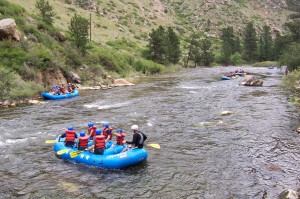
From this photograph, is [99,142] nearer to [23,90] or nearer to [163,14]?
[23,90]

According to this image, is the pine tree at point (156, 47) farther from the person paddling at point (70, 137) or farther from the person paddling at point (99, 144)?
the person paddling at point (99, 144)

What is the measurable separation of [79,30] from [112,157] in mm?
26668

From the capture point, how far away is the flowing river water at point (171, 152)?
9.35 metres

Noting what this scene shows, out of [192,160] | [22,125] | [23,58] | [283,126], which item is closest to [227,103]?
[283,126]

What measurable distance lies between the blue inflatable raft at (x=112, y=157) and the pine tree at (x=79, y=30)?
82.9 feet

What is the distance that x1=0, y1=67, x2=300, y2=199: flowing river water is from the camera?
935 centimetres

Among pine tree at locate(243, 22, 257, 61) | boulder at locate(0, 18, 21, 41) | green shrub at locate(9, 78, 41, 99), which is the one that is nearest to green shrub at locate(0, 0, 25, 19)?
boulder at locate(0, 18, 21, 41)

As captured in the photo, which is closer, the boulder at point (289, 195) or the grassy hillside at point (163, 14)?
the boulder at point (289, 195)

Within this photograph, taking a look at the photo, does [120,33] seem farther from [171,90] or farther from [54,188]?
[54,188]

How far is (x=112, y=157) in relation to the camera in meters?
11.0

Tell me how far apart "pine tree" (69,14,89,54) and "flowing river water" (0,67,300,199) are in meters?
14.6

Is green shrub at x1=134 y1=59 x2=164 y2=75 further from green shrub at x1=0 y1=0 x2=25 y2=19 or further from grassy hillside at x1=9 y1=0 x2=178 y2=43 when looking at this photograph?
green shrub at x1=0 y1=0 x2=25 y2=19

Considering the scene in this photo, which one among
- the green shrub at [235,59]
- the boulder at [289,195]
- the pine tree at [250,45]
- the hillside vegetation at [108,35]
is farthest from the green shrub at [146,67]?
the pine tree at [250,45]

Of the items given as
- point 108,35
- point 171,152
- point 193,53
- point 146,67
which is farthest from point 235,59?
point 171,152
